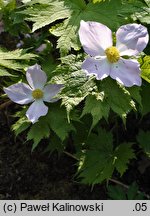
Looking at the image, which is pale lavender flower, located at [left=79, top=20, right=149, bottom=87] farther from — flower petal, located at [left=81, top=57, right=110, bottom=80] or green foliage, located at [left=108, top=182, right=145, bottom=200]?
green foliage, located at [left=108, top=182, right=145, bottom=200]

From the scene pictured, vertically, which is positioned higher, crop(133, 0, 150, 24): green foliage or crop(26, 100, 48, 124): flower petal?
crop(133, 0, 150, 24): green foliage

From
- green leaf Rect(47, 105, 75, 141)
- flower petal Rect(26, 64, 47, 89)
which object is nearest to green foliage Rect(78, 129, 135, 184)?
green leaf Rect(47, 105, 75, 141)

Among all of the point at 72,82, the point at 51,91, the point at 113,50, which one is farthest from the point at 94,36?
the point at 51,91

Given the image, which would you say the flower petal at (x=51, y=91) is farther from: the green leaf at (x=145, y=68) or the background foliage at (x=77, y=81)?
the green leaf at (x=145, y=68)

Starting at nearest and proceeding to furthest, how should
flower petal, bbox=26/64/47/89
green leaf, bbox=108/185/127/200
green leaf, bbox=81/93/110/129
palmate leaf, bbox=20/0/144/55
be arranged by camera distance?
green leaf, bbox=81/93/110/129, palmate leaf, bbox=20/0/144/55, flower petal, bbox=26/64/47/89, green leaf, bbox=108/185/127/200

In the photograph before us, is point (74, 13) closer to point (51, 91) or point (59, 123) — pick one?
point (51, 91)

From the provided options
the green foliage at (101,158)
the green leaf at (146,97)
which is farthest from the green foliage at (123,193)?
the green leaf at (146,97)

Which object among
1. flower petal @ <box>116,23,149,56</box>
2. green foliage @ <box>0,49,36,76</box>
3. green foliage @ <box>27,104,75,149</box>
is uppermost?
flower petal @ <box>116,23,149,56</box>

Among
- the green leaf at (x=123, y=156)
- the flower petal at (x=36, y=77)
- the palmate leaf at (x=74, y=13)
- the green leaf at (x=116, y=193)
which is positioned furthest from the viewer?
the green leaf at (x=116, y=193)
